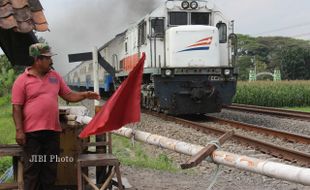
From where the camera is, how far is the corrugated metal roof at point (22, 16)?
167 inches

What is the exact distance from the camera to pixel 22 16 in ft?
14.5

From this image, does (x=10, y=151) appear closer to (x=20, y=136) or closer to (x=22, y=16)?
(x=20, y=136)

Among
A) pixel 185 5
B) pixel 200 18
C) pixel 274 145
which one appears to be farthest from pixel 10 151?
pixel 200 18

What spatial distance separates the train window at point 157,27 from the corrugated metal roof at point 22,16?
11152 mm

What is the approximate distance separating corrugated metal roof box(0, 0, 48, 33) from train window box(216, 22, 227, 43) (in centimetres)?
1187

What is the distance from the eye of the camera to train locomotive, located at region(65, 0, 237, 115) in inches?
591

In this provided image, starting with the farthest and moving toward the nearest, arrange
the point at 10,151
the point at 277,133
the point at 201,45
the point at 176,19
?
the point at 176,19, the point at 201,45, the point at 277,133, the point at 10,151

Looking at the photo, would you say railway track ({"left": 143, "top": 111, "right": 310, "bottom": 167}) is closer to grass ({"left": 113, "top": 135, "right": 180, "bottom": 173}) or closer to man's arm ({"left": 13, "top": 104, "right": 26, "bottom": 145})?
grass ({"left": 113, "top": 135, "right": 180, "bottom": 173})

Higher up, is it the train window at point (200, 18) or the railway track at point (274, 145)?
the train window at point (200, 18)

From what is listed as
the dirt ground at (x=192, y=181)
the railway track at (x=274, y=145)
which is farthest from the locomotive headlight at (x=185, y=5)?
the dirt ground at (x=192, y=181)

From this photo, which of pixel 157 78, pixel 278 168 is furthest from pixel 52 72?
pixel 157 78

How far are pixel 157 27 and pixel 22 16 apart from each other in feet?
38.0

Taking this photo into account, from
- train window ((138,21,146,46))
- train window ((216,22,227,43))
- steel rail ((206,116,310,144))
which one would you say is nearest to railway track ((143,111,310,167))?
steel rail ((206,116,310,144))

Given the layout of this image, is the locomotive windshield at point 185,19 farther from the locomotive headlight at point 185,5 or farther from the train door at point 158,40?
the train door at point 158,40
